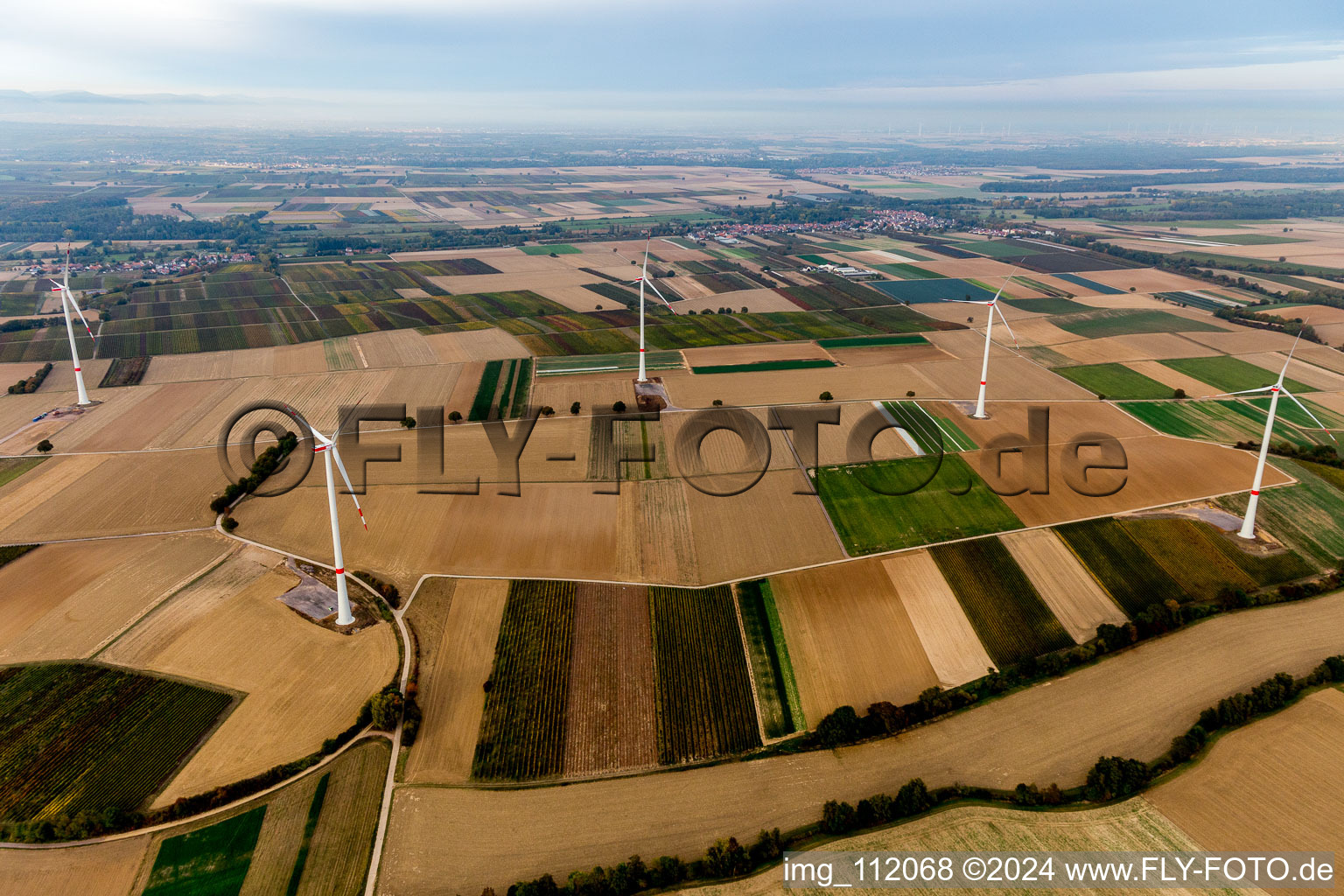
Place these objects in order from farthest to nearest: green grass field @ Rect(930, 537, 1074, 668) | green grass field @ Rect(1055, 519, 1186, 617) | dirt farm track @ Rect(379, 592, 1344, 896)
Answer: green grass field @ Rect(1055, 519, 1186, 617)
green grass field @ Rect(930, 537, 1074, 668)
dirt farm track @ Rect(379, 592, 1344, 896)

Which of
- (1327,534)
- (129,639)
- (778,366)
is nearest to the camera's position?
(129,639)

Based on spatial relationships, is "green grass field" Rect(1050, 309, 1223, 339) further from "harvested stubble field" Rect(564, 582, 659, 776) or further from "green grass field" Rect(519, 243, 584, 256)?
"green grass field" Rect(519, 243, 584, 256)

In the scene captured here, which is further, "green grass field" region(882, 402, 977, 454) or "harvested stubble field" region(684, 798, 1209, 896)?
"green grass field" region(882, 402, 977, 454)

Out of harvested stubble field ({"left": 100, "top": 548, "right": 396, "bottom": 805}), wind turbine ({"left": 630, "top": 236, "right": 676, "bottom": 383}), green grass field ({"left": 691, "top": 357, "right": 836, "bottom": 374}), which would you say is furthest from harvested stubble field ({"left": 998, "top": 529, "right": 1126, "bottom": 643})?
harvested stubble field ({"left": 100, "top": 548, "right": 396, "bottom": 805})

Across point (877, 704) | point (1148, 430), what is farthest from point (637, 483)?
point (1148, 430)

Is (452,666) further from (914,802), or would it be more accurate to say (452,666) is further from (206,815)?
(914,802)

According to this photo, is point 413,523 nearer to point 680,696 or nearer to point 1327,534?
point 680,696
